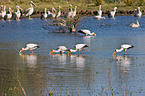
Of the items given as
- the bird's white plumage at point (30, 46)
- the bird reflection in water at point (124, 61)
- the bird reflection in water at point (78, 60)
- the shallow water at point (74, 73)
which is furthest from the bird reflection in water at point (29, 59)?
the bird reflection in water at point (124, 61)

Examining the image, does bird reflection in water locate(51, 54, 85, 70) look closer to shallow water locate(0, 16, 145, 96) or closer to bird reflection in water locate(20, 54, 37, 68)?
shallow water locate(0, 16, 145, 96)

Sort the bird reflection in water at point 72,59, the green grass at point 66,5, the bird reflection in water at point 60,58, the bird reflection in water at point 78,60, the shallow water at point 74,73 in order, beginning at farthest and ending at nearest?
the green grass at point 66,5 → the bird reflection in water at point 60,58 → the bird reflection in water at point 72,59 → the bird reflection in water at point 78,60 → the shallow water at point 74,73

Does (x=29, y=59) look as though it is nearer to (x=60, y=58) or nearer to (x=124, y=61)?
(x=60, y=58)

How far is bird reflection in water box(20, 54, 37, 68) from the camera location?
13.8 metres

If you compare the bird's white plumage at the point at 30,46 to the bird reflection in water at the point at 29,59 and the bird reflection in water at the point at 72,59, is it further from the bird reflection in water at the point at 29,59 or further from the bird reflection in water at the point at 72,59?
the bird reflection in water at the point at 72,59

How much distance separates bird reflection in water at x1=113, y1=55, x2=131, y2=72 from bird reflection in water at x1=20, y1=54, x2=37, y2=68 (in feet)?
8.80

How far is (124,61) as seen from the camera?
14.2 m

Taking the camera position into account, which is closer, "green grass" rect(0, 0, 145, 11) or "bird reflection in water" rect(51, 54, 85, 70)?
"bird reflection in water" rect(51, 54, 85, 70)

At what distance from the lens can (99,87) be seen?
10.0 metres

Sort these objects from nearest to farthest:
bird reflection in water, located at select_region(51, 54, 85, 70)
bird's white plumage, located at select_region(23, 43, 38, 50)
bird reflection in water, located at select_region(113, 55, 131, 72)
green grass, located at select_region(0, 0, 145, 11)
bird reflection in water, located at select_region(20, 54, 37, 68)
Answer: bird reflection in water, located at select_region(113, 55, 131, 72)
bird reflection in water, located at select_region(51, 54, 85, 70)
bird reflection in water, located at select_region(20, 54, 37, 68)
bird's white plumage, located at select_region(23, 43, 38, 50)
green grass, located at select_region(0, 0, 145, 11)

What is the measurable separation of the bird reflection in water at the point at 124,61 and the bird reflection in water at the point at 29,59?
106 inches

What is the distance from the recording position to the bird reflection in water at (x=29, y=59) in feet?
45.3

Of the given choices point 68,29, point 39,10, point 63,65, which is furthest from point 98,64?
point 39,10

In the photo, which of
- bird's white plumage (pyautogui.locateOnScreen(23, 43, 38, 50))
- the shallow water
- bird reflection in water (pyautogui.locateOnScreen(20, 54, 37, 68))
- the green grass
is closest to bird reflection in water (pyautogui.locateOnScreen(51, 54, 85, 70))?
the shallow water
